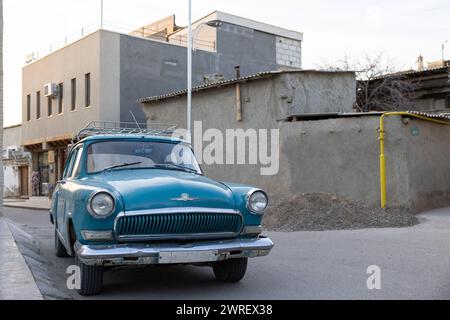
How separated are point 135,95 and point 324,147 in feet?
42.4

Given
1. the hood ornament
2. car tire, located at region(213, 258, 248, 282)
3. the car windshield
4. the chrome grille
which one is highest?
the car windshield

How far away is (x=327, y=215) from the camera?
40.1 feet

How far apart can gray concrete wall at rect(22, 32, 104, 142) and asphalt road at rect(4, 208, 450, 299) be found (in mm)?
16082

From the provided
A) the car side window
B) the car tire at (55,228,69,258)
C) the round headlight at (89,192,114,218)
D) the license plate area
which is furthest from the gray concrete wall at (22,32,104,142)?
the license plate area

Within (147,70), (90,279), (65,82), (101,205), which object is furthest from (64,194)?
(65,82)

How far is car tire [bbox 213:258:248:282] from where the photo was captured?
5941 mm

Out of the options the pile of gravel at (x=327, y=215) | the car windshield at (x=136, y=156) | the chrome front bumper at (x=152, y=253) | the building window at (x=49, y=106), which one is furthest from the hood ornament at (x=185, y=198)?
the building window at (x=49, y=106)

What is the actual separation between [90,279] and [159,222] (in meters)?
0.97

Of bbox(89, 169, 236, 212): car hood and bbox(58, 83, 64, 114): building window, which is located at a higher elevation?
bbox(58, 83, 64, 114): building window

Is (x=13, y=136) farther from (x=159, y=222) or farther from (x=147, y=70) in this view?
(x=159, y=222)

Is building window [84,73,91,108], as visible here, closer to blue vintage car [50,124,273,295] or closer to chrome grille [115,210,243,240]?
blue vintage car [50,124,273,295]

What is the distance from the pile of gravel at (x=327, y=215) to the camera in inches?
469
